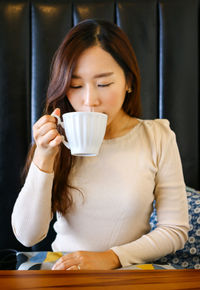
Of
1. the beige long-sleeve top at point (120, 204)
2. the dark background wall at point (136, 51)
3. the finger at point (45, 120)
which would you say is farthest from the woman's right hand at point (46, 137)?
the dark background wall at point (136, 51)

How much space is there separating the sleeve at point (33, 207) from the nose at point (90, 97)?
21cm

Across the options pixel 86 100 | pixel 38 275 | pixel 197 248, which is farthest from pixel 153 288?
pixel 197 248

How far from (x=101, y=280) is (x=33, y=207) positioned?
54 centimetres

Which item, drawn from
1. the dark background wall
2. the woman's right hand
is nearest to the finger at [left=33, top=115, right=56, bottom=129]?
the woman's right hand

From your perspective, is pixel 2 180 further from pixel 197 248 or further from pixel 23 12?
pixel 197 248

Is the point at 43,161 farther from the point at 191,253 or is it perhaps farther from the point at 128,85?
the point at 191,253

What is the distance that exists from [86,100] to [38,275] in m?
0.55

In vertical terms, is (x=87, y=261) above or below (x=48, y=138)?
below

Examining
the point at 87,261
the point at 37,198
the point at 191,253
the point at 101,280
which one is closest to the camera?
the point at 101,280

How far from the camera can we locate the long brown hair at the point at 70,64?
103cm

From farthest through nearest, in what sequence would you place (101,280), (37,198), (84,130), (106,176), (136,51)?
(136,51) → (106,176) → (37,198) → (84,130) → (101,280)

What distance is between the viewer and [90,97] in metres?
0.98

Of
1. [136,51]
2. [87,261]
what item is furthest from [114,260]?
[136,51]

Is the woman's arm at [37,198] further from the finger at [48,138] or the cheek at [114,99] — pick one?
the cheek at [114,99]
